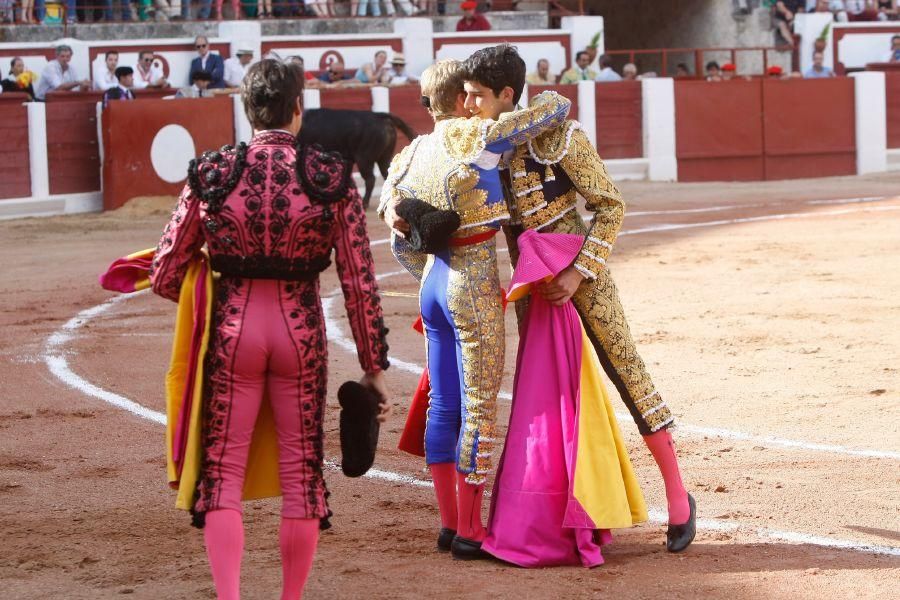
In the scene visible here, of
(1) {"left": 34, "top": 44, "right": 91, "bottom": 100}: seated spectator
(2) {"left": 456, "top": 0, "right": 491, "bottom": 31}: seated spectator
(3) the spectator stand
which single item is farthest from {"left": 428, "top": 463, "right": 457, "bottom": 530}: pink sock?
(3) the spectator stand

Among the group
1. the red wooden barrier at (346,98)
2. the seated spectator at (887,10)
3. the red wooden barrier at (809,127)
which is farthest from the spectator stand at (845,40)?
the red wooden barrier at (346,98)

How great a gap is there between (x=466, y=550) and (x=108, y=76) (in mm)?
11434

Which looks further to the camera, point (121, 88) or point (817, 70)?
point (817, 70)

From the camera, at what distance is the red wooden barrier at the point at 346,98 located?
14.0 metres

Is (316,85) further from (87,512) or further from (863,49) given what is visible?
(87,512)

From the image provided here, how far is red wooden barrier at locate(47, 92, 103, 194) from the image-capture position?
12.5 meters

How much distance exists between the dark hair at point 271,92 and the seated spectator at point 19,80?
11.0 metres

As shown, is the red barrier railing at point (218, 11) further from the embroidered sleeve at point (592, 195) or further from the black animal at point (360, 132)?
the embroidered sleeve at point (592, 195)

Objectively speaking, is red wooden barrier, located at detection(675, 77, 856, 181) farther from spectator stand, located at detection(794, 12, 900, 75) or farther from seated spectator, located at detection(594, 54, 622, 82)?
spectator stand, located at detection(794, 12, 900, 75)

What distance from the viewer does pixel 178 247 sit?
264 cm

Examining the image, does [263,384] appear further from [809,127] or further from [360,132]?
[809,127]

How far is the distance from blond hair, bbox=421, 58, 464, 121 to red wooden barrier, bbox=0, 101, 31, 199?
980 cm

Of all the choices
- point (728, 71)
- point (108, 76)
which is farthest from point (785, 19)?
point (108, 76)

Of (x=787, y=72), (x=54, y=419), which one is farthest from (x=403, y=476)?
(x=787, y=72)
